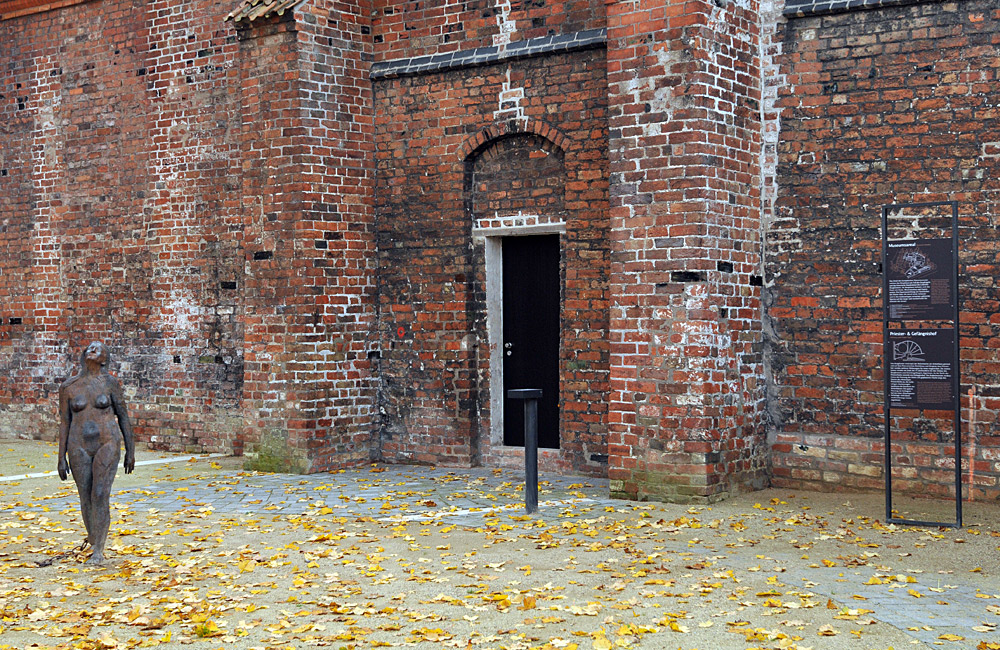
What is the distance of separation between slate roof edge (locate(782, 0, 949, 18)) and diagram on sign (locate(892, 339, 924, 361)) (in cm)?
290

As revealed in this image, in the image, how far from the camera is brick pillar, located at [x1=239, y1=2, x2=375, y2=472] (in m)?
11.5

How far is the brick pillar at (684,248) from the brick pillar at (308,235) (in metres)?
3.46

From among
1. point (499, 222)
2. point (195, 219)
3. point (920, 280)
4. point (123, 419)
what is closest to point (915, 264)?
point (920, 280)

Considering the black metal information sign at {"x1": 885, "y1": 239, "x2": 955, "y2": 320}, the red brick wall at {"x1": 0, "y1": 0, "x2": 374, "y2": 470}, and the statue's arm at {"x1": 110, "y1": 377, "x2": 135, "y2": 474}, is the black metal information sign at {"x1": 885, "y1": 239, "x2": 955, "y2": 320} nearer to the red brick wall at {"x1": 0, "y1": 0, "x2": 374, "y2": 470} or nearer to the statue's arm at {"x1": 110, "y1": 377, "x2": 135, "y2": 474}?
the statue's arm at {"x1": 110, "y1": 377, "x2": 135, "y2": 474}

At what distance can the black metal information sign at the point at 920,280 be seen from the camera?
8.14 meters

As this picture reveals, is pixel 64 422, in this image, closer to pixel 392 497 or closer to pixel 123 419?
pixel 123 419

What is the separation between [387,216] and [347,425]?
7.63 feet

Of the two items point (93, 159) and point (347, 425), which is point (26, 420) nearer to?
point (93, 159)

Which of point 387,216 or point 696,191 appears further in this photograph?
point 387,216

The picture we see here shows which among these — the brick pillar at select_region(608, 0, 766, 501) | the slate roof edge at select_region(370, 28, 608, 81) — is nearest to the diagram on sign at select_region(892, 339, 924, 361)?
the brick pillar at select_region(608, 0, 766, 501)

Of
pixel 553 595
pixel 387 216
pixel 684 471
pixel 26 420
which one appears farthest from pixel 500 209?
pixel 26 420

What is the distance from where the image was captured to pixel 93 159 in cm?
1395

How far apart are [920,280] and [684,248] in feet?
6.32

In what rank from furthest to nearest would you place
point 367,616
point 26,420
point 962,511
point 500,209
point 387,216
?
point 26,420 < point 387,216 < point 500,209 < point 962,511 < point 367,616
